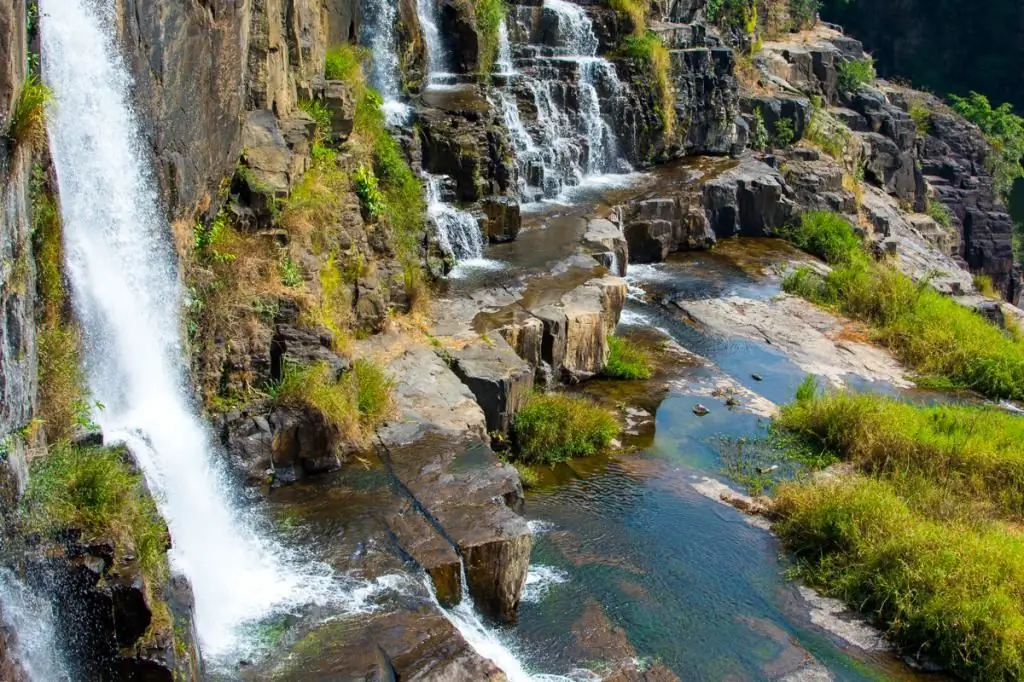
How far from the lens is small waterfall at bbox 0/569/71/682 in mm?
5535

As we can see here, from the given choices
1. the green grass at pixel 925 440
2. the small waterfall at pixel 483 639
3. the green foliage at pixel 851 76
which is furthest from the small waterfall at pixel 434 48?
the green foliage at pixel 851 76

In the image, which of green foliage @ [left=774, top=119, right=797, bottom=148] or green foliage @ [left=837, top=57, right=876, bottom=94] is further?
green foliage @ [left=837, top=57, right=876, bottom=94]

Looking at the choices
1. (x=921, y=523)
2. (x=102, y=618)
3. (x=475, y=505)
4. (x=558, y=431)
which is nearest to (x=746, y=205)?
(x=558, y=431)

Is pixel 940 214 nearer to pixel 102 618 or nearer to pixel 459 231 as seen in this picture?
pixel 459 231

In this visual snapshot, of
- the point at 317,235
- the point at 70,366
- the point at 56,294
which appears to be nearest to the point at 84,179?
the point at 56,294

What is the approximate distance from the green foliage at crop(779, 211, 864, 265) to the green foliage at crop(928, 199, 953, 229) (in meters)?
11.9

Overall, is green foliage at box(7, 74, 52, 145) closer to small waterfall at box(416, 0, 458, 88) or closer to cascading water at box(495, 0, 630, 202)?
small waterfall at box(416, 0, 458, 88)

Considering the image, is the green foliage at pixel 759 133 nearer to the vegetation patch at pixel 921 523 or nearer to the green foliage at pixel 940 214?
the green foliage at pixel 940 214

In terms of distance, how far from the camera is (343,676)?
6594 millimetres

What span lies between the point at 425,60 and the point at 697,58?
8.47 m

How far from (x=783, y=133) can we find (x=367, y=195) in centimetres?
1543

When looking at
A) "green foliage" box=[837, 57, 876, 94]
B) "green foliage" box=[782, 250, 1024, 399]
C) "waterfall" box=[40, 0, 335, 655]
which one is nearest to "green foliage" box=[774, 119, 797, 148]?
"green foliage" box=[782, 250, 1024, 399]

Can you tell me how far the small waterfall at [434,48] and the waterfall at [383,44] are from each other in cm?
123

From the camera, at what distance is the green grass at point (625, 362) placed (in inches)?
512
